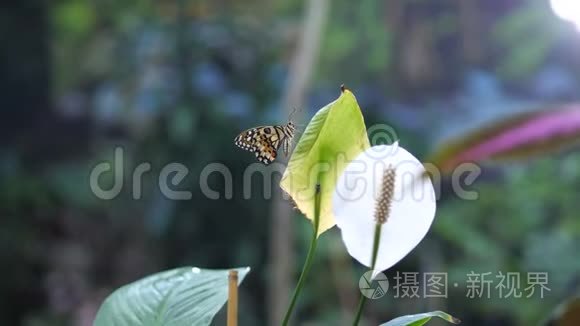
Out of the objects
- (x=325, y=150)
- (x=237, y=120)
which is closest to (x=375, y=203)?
(x=325, y=150)

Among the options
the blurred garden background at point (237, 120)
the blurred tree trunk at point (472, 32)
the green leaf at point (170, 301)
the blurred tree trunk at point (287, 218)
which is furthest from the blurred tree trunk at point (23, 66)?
the green leaf at point (170, 301)

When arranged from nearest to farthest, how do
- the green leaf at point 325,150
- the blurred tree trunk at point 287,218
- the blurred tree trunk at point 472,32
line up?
the green leaf at point 325,150
the blurred tree trunk at point 287,218
the blurred tree trunk at point 472,32

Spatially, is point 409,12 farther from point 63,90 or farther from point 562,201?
point 63,90

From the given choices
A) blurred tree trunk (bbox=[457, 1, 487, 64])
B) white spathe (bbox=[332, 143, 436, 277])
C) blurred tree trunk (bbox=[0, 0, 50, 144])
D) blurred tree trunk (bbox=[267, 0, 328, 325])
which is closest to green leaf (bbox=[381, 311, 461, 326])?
white spathe (bbox=[332, 143, 436, 277])

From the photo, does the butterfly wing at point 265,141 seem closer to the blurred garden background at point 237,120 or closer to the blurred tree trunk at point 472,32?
the blurred garden background at point 237,120

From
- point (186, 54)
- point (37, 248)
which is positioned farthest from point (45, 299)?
point (186, 54)

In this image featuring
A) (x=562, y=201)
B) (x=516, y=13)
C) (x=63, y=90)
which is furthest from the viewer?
(x=63, y=90)
